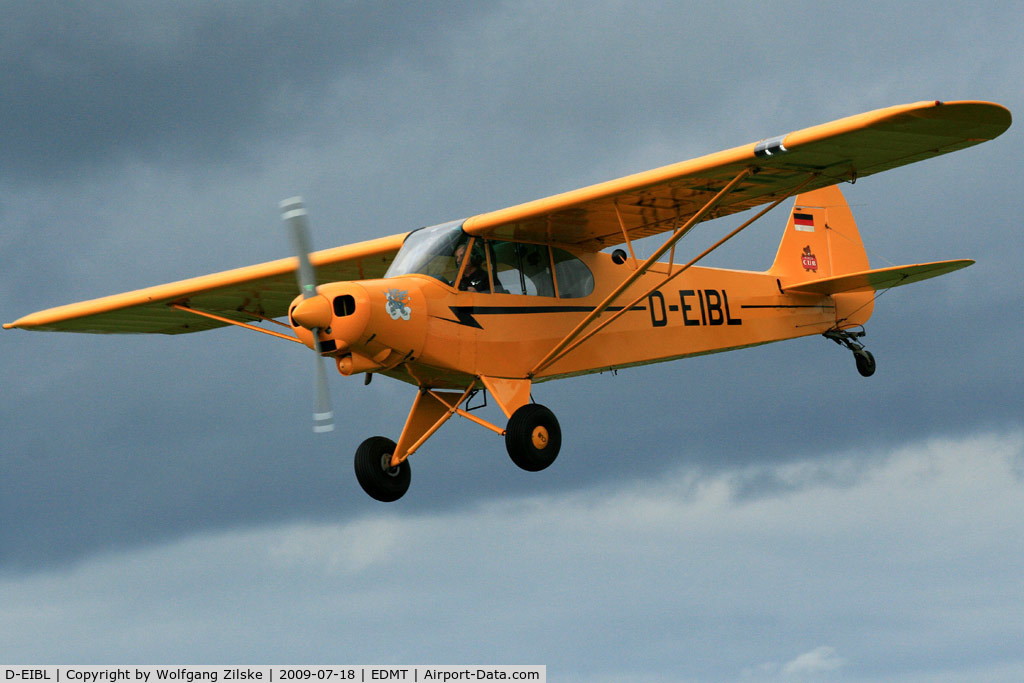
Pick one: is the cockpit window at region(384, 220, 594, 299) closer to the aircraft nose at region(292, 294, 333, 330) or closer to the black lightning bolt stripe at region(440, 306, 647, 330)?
the black lightning bolt stripe at region(440, 306, 647, 330)

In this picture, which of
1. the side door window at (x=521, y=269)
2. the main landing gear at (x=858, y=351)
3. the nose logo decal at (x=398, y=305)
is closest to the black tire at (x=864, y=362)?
the main landing gear at (x=858, y=351)

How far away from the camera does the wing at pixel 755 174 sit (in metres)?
11.6

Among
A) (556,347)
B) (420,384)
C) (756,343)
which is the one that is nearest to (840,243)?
(756,343)

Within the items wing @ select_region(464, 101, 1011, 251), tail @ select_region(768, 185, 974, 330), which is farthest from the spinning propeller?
tail @ select_region(768, 185, 974, 330)

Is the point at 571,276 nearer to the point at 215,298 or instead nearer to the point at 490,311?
the point at 490,311

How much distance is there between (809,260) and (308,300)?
30.2ft

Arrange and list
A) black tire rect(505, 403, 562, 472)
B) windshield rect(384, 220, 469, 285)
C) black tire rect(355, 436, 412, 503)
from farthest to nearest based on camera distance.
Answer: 1. black tire rect(355, 436, 412, 503)
2. windshield rect(384, 220, 469, 285)
3. black tire rect(505, 403, 562, 472)

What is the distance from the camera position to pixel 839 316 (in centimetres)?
1839

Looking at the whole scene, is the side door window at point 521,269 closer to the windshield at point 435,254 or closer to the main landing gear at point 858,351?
the windshield at point 435,254

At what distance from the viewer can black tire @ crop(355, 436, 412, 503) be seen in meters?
14.2

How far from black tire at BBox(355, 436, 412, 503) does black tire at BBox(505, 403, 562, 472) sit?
1.74m

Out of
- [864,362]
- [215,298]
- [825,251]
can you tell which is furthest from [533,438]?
[825,251]

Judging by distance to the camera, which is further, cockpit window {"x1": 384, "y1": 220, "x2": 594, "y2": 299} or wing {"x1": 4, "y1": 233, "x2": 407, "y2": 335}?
wing {"x1": 4, "y1": 233, "x2": 407, "y2": 335}

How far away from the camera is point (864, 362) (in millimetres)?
18500
